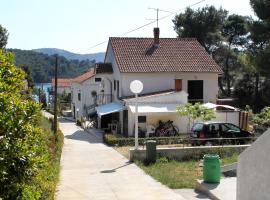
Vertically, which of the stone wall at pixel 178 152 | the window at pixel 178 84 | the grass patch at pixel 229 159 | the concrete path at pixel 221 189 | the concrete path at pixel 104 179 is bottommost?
the concrete path at pixel 104 179

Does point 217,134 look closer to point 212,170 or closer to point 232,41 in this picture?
point 212,170

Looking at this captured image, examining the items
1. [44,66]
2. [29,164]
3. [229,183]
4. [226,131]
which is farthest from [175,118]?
[44,66]

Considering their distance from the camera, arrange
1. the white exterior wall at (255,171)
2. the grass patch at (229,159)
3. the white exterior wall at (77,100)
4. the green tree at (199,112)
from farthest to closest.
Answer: the white exterior wall at (77,100)
the green tree at (199,112)
the grass patch at (229,159)
the white exterior wall at (255,171)

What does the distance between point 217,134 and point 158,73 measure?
520 inches

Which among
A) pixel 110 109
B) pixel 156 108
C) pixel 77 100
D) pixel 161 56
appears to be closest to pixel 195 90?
pixel 161 56

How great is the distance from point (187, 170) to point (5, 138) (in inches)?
577

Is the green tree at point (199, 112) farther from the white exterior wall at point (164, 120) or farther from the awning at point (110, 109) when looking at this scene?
the awning at point (110, 109)

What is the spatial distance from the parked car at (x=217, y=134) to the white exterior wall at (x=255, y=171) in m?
15.0

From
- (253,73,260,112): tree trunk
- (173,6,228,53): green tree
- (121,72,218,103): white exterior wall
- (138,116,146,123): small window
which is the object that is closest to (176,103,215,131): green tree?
(138,116,146,123): small window

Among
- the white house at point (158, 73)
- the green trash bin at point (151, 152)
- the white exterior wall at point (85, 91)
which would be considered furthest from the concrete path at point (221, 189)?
the white exterior wall at point (85, 91)

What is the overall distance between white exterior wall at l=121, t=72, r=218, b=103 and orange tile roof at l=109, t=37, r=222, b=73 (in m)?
0.48

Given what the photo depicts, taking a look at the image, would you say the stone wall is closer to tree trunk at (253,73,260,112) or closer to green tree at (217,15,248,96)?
tree trunk at (253,73,260,112)

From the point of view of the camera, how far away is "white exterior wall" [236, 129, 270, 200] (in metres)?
10.2

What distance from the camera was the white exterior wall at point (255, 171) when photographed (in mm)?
10250
